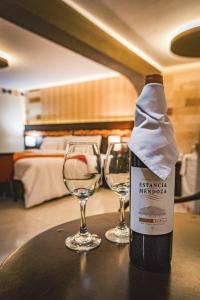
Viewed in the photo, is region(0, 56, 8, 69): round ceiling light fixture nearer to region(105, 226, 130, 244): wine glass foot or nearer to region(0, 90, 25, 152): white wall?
region(0, 90, 25, 152): white wall

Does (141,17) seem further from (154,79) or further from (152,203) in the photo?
(152,203)

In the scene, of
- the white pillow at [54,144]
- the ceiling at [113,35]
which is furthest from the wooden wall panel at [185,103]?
the white pillow at [54,144]

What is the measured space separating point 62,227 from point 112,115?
16.8ft

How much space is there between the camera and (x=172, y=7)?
255 cm

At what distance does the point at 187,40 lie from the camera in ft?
10.7

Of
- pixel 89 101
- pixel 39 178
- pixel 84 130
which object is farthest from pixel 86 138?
pixel 39 178

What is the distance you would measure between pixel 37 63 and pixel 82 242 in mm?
4662

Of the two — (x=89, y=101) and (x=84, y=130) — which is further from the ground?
(x=89, y=101)

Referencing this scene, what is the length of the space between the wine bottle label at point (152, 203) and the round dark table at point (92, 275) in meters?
0.10

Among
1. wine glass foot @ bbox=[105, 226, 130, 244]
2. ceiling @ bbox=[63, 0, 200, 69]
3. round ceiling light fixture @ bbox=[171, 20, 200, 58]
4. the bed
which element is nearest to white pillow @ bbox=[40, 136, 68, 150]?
the bed

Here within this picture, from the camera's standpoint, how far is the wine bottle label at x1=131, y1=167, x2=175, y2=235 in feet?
1.54

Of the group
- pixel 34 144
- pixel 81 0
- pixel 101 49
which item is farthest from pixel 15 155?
pixel 34 144

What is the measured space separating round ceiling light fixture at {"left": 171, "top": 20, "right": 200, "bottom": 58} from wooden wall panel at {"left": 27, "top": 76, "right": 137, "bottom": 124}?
5.59 feet

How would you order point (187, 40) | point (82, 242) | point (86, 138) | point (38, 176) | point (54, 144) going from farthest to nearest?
point (54, 144), point (86, 138), point (38, 176), point (187, 40), point (82, 242)
